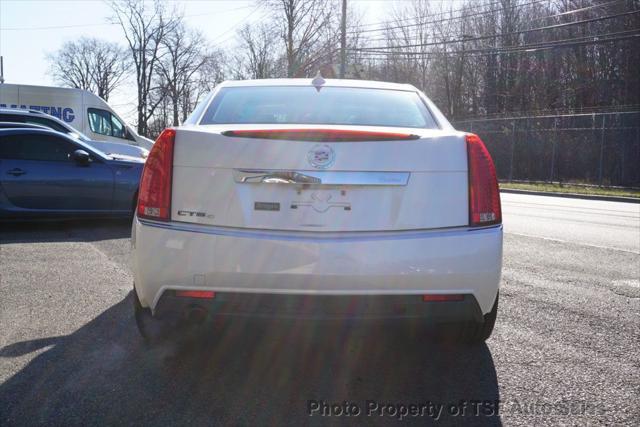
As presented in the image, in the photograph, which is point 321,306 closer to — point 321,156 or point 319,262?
point 319,262

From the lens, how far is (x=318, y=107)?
11.2 ft

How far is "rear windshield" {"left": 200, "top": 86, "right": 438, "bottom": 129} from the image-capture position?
10.6 ft

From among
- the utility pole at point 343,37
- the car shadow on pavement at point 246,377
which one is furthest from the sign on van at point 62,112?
the car shadow on pavement at point 246,377

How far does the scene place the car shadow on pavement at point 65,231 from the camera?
24.4ft

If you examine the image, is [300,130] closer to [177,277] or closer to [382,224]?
[382,224]

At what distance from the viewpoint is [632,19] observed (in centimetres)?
3167

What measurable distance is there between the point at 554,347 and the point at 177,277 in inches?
90.7

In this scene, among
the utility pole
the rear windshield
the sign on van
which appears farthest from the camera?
the utility pole

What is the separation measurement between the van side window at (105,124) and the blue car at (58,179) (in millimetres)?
10037

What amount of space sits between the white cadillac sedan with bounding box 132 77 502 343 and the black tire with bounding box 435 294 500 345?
0.23 meters

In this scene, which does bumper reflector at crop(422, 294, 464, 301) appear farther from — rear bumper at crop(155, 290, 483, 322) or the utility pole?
the utility pole

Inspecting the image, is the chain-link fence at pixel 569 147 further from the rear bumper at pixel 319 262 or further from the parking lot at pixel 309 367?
the rear bumper at pixel 319 262

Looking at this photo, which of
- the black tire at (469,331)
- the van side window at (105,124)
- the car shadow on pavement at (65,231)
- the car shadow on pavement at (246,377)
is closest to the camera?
the car shadow on pavement at (246,377)

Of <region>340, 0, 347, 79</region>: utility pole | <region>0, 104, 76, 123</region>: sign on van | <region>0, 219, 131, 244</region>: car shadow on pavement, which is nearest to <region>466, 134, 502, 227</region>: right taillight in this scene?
<region>0, 219, 131, 244</region>: car shadow on pavement
